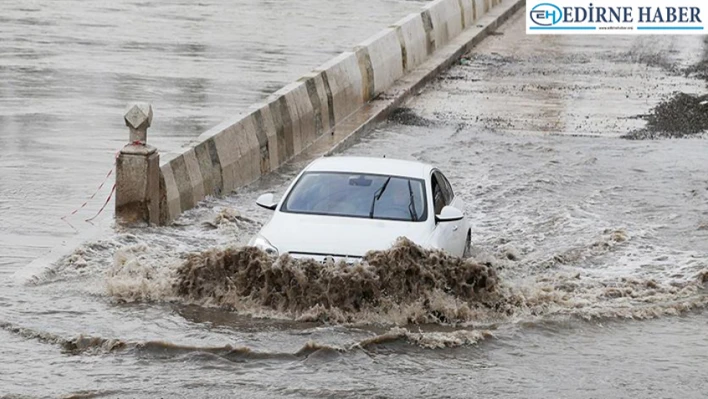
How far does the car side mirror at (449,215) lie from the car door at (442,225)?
6cm

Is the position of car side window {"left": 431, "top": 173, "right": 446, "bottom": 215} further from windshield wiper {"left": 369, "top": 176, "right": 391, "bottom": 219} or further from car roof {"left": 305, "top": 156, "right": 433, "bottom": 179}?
windshield wiper {"left": 369, "top": 176, "right": 391, "bottom": 219}

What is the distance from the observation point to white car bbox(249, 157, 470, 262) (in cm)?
1416

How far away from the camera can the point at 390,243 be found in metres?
14.2

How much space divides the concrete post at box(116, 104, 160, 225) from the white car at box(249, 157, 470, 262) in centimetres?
220

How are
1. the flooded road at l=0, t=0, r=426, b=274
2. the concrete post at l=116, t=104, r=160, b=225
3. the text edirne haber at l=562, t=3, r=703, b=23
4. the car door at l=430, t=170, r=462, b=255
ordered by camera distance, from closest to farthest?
1. the car door at l=430, t=170, r=462, b=255
2. the concrete post at l=116, t=104, r=160, b=225
3. the flooded road at l=0, t=0, r=426, b=274
4. the text edirne haber at l=562, t=3, r=703, b=23

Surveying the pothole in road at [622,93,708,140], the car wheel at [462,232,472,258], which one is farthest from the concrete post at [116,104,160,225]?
the pothole in road at [622,93,708,140]

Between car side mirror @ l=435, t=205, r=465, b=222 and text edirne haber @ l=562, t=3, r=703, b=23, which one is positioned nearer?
car side mirror @ l=435, t=205, r=465, b=222

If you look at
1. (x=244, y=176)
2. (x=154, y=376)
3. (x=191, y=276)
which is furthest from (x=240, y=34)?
(x=154, y=376)

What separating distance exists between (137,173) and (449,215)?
3.93 m

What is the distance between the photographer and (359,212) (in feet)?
49.2

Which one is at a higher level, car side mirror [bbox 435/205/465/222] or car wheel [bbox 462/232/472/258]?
car side mirror [bbox 435/205/465/222]

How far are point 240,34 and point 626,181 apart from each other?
17.4 m

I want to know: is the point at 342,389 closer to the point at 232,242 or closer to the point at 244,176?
the point at 232,242

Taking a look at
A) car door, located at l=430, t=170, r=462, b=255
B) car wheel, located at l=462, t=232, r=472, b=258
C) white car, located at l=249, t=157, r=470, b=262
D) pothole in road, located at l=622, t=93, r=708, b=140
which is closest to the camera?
white car, located at l=249, t=157, r=470, b=262
